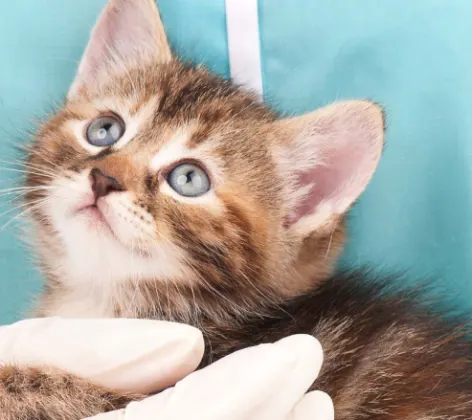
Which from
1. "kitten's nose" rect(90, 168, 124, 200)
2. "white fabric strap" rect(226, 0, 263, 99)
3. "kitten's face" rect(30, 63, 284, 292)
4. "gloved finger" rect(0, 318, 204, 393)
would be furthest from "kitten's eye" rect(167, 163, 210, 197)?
"white fabric strap" rect(226, 0, 263, 99)

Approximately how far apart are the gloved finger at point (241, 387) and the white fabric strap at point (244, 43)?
35.9 inches

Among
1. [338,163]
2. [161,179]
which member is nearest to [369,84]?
[338,163]

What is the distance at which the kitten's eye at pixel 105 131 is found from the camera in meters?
1.25

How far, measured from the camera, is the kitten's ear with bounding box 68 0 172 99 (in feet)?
4.62

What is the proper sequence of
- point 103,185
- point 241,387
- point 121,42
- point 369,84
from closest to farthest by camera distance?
point 241,387 → point 103,185 → point 121,42 → point 369,84

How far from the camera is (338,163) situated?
1241 millimetres

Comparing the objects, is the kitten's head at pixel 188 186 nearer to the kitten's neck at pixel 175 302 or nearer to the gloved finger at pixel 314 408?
the kitten's neck at pixel 175 302

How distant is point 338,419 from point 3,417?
538 millimetres

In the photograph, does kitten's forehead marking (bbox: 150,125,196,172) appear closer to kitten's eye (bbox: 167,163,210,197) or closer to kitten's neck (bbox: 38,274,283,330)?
kitten's eye (bbox: 167,163,210,197)

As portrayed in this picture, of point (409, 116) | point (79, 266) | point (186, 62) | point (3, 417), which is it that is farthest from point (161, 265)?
point (409, 116)

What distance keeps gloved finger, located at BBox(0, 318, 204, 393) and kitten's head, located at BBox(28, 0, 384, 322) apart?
14cm

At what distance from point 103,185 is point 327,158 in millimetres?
458

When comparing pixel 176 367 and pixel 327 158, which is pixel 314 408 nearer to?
pixel 176 367

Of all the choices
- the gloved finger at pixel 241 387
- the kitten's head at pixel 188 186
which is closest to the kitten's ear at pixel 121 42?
the kitten's head at pixel 188 186
